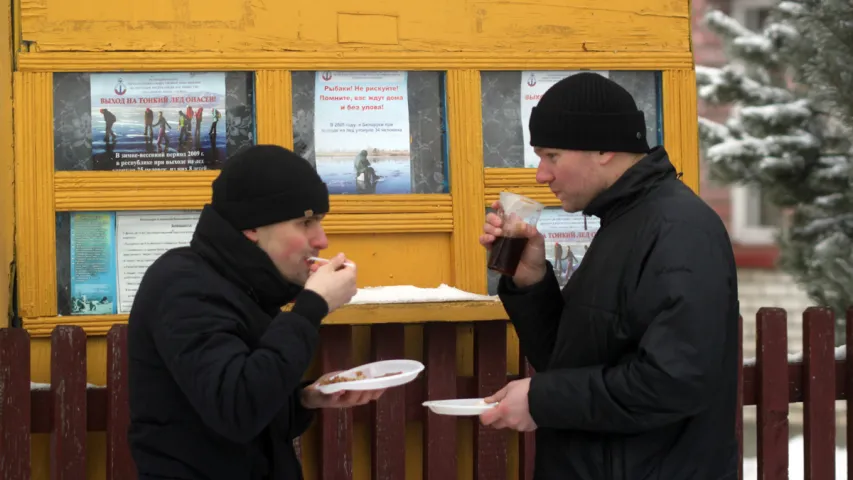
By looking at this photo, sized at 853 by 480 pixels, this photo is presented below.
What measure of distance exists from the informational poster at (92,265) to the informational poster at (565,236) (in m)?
1.89

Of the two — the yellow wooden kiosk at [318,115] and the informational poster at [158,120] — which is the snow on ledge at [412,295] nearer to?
the yellow wooden kiosk at [318,115]

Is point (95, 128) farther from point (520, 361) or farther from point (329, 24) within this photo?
point (520, 361)

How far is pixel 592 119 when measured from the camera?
2641 mm

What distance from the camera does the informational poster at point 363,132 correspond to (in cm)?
444

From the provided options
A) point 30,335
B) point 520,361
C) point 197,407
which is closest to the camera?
point 197,407

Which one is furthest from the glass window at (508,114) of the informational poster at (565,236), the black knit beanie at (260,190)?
the black knit beanie at (260,190)

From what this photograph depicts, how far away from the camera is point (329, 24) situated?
4441mm

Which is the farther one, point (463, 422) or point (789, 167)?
point (789, 167)

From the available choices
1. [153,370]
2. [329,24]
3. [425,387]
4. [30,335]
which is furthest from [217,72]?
[153,370]

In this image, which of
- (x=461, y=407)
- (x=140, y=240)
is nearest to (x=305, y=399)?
(x=461, y=407)

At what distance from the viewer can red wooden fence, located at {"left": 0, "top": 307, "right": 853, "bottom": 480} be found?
4004mm

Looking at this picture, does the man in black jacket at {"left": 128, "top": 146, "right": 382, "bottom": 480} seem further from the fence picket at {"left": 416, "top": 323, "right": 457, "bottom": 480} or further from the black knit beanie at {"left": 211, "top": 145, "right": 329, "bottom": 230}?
the fence picket at {"left": 416, "top": 323, "right": 457, "bottom": 480}

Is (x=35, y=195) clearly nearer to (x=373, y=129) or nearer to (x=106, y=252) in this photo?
(x=106, y=252)

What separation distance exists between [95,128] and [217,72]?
57cm
